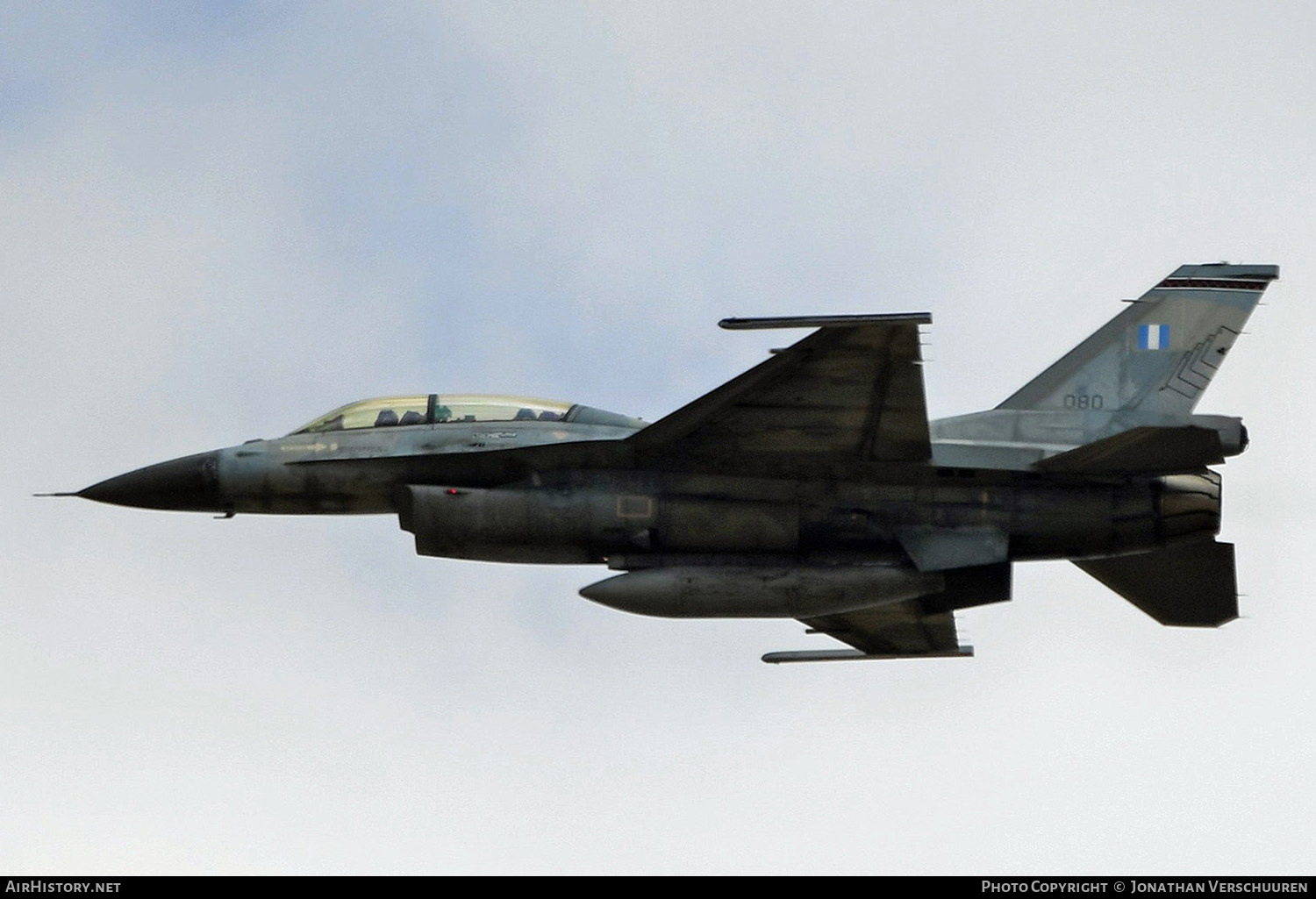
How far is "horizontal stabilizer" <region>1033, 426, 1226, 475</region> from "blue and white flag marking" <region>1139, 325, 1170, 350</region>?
2348mm

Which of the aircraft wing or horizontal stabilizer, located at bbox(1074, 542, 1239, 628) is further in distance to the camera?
horizontal stabilizer, located at bbox(1074, 542, 1239, 628)

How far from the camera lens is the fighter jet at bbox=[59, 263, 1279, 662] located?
75.1ft

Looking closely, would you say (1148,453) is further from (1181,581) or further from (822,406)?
(822,406)

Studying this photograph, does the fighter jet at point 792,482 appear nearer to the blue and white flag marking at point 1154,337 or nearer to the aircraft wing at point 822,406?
the aircraft wing at point 822,406

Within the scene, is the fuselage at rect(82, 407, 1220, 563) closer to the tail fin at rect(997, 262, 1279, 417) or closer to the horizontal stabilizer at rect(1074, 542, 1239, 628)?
the horizontal stabilizer at rect(1074, 542, 1239, 628)

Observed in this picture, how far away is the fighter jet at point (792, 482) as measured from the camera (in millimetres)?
22891

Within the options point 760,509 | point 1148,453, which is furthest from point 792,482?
point 1148,453

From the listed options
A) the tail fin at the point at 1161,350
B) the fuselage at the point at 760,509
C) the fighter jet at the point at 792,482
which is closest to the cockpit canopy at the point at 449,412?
the fighter jet at the point at 792,482

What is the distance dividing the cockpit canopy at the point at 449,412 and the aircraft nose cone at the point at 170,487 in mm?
1241

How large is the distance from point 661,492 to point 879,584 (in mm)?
2722

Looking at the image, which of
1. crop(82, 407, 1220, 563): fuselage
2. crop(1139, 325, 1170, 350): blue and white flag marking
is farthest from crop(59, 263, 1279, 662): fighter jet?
crop(1139, 325, 1170, 350): blue and white flag marking

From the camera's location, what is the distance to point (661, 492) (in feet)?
77.4

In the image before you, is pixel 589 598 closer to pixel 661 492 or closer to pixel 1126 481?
pixel 661 492
